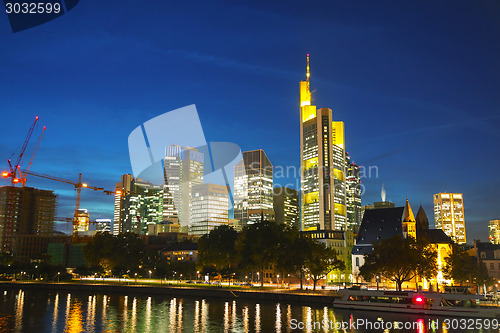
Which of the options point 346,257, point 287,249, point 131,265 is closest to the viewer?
point 287,249

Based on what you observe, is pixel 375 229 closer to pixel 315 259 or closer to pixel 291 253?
pixel 315 259

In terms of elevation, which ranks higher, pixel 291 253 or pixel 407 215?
pixel 407 215

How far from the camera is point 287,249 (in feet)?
380

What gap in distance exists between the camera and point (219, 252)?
13675cm

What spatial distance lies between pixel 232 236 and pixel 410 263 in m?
59.0

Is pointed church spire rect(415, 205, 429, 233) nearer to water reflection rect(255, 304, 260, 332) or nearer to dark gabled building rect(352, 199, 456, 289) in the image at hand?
dark gabled building rect(352, 199, 456, 289)

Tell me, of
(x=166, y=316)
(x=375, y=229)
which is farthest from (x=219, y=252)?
(x=166, y=316)

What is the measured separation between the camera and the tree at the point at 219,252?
134750 millimetres

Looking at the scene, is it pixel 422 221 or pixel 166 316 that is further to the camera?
pixel 422 221

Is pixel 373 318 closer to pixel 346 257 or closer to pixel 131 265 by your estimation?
pixel 131 265

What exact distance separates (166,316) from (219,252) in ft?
203

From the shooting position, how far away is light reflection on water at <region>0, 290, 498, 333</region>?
208 ft

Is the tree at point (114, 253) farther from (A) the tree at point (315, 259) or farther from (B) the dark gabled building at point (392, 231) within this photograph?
(B) the dark gabled building at point (392, 231)

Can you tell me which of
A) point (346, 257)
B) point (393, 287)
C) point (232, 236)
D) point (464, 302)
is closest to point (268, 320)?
point (464, 302)
